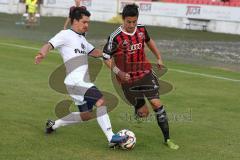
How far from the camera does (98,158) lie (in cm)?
696

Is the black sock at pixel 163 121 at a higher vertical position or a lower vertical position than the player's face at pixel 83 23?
lower

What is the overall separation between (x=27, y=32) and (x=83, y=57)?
22387 millimetres

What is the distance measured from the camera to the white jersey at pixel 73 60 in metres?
7.49

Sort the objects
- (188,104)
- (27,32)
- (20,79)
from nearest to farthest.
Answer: (188,104), (20,79), (27,32)

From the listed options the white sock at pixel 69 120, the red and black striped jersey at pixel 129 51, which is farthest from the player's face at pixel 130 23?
the white sock at pixel 69 120

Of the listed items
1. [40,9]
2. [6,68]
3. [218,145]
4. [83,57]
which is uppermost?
[83,57]

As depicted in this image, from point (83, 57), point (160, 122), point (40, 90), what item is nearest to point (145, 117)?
point (160, 122)

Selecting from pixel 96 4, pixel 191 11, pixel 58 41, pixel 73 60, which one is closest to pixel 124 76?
pixel 73 60

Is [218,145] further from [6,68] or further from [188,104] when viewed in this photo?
[6,68]

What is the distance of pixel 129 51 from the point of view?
7.93 m

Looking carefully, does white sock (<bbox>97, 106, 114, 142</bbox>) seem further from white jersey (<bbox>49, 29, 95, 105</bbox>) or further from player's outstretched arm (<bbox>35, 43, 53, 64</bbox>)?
player's outstretched arm (<bbox>35, 43, 53, 64</bbox>)

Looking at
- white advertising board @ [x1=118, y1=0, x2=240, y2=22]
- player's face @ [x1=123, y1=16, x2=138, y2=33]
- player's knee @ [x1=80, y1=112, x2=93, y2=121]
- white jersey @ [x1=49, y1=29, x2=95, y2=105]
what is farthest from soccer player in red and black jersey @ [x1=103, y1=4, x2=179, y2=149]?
white advertising board @ [x1=118, y1=0, x2=240, y2=22]

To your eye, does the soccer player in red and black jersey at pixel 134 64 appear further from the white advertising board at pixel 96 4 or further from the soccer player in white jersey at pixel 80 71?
the white advertising board at pixel 96 4

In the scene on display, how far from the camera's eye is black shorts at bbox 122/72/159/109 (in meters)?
7.84
